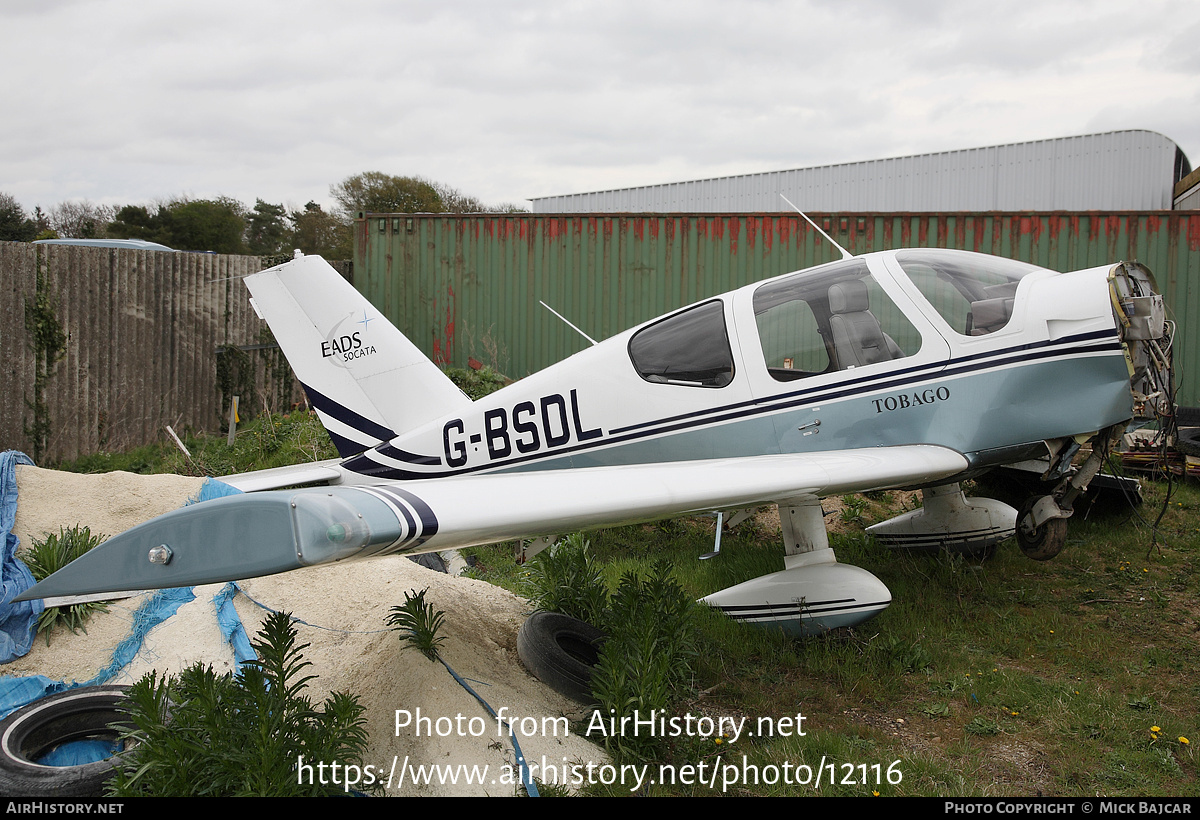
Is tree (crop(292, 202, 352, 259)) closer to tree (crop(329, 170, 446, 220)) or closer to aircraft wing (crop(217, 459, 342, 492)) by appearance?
tree (crop(329, 170, 446, 220))

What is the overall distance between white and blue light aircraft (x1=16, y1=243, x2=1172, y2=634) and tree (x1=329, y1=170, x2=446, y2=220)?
35.1m

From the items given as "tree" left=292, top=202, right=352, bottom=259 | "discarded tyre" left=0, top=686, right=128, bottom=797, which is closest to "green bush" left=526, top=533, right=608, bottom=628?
"discarded tyre" left=0, top=686, right=128, bottom=797

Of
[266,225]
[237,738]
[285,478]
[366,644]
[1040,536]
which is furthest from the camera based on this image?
[266,225]

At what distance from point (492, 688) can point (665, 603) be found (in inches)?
36.5

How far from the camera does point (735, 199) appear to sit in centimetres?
2275

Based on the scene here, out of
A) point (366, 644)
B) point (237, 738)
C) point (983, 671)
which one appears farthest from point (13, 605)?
point (983, 671)

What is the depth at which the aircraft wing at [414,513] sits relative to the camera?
83.7 inches

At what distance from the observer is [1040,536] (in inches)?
172

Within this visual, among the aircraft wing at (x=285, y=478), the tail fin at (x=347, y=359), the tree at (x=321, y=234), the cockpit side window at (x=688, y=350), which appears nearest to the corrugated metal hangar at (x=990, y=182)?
the tail fin at (x=347, y=359)

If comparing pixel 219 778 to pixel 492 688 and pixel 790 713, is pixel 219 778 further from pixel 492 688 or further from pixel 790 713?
pixel 790 713

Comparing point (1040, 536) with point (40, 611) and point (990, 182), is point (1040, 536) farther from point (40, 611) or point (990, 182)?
point (990, 182)

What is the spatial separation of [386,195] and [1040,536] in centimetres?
3842

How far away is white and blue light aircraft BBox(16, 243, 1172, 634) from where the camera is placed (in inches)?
148

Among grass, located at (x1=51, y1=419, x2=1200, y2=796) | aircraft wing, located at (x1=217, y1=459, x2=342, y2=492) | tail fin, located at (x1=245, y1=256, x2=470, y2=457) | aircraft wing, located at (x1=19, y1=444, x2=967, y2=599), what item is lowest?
grass, located at (x1=51, y1=419, x2=1200, y2=796)
